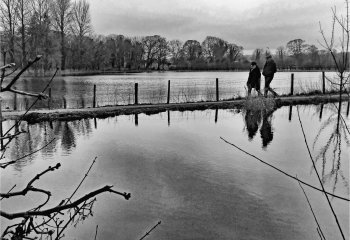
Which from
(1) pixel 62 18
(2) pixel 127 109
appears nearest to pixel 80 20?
(1) pixel 62 18

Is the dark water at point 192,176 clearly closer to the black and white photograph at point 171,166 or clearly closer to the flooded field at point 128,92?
the black and white photograph at point 171,166

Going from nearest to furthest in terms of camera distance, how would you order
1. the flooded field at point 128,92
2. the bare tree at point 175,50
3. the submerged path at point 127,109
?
the submerged path at point 127,109
the flooded field at point 128,92
the bare tree at point 175,50

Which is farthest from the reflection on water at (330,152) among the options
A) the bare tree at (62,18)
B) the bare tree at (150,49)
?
the bare tree at (150,49)

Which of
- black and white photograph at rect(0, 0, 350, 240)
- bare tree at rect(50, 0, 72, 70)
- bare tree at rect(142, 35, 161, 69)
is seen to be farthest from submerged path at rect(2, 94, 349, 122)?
bare tree at rect(142, 35, 161, 69)

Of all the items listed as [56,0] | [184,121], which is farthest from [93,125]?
[56,0]

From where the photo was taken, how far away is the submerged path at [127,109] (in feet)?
51.7

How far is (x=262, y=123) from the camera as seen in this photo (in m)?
15.0

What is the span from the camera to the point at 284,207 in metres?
6.68

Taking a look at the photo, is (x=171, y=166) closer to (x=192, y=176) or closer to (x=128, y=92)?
(x=192, y=176)

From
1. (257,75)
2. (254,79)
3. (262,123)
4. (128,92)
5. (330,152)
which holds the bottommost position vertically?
(330,152)

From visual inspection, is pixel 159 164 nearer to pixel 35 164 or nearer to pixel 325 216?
pixel 35 164

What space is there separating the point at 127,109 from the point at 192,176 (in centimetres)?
1011

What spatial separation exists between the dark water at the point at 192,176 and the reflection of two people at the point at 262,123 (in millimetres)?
78

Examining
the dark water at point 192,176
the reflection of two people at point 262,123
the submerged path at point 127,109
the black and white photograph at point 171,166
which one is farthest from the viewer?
the submerged path at point 127,109
